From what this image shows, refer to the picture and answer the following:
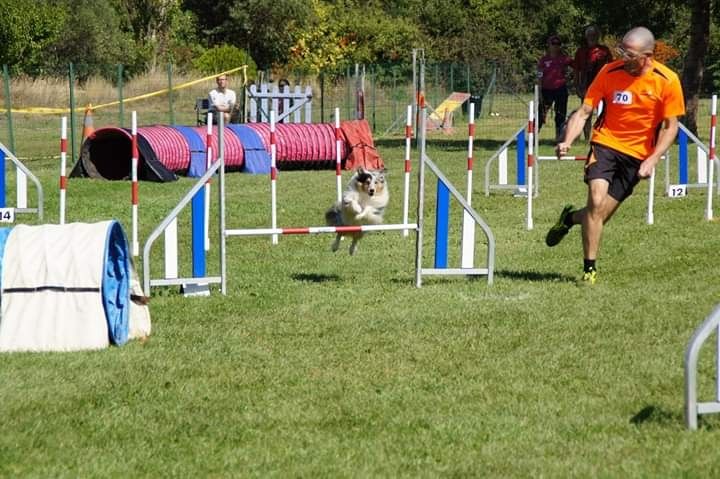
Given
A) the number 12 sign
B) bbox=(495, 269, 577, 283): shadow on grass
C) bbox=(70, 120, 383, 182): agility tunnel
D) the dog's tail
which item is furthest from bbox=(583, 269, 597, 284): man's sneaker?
bbox=(70, 120, 383, 182): agility tunnel

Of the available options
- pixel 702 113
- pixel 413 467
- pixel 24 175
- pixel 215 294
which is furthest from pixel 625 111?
pixel 702 113

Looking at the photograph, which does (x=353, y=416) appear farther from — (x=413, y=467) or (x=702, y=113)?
(x=702, y=113)

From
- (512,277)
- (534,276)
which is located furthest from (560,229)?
(512,277)

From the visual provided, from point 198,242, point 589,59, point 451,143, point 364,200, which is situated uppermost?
point 589,59

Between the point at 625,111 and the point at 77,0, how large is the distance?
130 feet

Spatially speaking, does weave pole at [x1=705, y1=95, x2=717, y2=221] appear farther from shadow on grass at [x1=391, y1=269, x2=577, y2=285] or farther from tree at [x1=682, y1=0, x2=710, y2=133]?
tree at [x1=682, y1=0, x2=710, y2=133]

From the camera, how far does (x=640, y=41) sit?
8.62m

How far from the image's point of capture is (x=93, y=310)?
716cm

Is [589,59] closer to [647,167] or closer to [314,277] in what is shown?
[314,277]

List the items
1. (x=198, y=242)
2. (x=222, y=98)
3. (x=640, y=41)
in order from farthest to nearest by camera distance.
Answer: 1. (x=222, y=98)
2. (x=198, y=242)
3. (x=640, y=41)

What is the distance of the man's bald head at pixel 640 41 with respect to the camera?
8.62 metres

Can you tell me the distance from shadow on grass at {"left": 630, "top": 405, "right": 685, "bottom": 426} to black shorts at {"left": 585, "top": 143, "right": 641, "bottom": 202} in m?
3.40

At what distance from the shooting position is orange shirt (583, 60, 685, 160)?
874 centimetres

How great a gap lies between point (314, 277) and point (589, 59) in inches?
485
